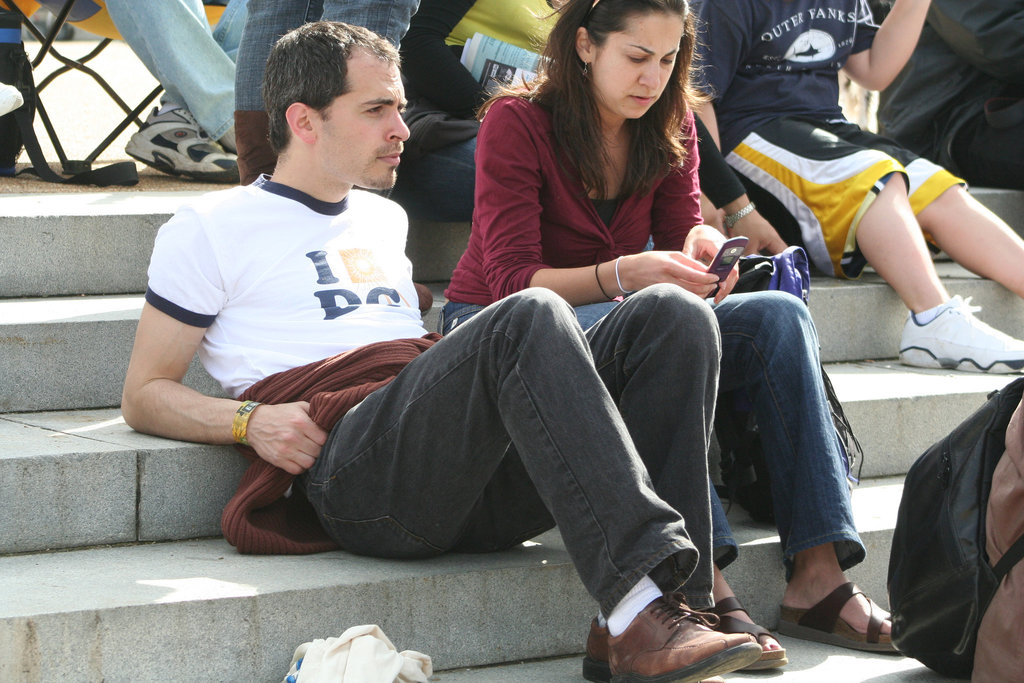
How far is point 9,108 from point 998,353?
10.9 feet

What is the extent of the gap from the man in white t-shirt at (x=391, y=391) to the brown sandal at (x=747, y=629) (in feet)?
0.86

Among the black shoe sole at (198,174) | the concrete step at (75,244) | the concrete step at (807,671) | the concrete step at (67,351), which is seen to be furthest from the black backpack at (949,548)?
the black shoe sole at (198,174)

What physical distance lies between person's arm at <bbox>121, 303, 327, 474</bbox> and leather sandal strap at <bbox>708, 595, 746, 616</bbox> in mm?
905

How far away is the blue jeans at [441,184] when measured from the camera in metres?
3.72

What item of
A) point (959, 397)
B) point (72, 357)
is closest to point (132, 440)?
point (72, 357)

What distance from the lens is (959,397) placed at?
3650mm

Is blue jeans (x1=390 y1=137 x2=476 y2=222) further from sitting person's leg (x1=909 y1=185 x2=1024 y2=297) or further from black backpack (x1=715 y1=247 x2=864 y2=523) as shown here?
sitting person's leg (x1=909 y1=185 x2=1024 y2=297)

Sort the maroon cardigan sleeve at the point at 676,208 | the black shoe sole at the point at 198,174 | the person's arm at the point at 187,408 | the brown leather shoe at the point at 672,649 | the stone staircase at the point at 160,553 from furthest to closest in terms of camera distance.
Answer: the black shoe sole at the point at 198,174 → the maroon cardigan sleeve at the point at 676,208 → the person's arm at the point at 187,408 → the stone staircase at the point at 160,553 → the brown leather shoe at the point at 672,649

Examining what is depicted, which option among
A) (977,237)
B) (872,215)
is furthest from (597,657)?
(977,237)

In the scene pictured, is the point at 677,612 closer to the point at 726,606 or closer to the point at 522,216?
the point at 726,606

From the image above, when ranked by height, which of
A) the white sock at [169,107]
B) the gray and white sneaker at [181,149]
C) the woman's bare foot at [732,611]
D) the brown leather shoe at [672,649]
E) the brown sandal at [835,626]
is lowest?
the brown sandal at [835,626]

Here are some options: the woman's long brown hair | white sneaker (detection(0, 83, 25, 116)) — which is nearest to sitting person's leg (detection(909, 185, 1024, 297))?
the woman's long brown hair

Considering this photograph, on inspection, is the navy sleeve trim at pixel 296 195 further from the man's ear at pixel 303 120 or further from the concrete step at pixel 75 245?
the concrete step at pixel 75 245

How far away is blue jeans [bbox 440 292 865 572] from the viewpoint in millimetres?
2701
